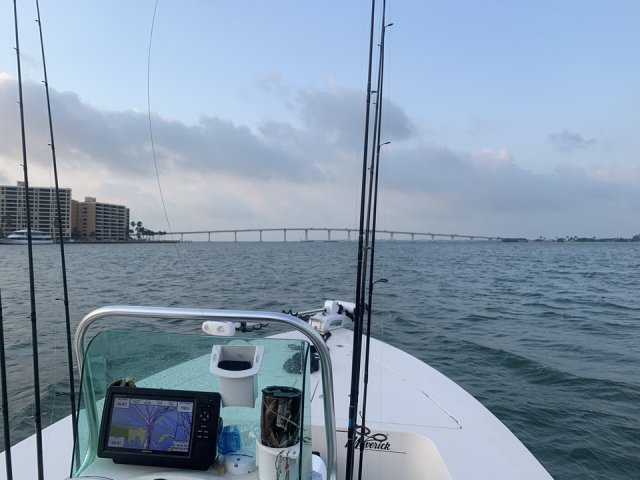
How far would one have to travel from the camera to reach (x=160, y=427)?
202 cm

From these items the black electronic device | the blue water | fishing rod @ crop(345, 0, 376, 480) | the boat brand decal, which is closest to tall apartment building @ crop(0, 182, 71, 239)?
the blue water

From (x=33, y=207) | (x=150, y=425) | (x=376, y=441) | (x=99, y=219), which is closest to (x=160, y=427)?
(x=150, y=425)

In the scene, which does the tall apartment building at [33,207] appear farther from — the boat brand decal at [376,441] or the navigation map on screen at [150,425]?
the boat brand decal at [376,441]

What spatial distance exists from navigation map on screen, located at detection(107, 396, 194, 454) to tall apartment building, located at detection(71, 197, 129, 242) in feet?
20.2

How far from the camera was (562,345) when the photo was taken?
33.2 ft

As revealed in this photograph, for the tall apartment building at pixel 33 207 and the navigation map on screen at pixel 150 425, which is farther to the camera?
the tall apartment building at pixel 33 207

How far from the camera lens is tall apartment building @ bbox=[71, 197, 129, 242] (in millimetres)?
7953

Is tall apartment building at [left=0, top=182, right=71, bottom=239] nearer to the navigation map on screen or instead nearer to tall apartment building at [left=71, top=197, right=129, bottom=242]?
the navigation map on screen

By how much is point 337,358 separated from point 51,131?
3.66 m

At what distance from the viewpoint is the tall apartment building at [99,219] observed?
313 inches

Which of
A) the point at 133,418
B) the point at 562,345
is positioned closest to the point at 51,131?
the point at 133,418

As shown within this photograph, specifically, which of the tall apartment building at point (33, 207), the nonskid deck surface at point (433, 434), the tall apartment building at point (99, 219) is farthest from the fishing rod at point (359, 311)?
the tall apartment building at point (99, 219)

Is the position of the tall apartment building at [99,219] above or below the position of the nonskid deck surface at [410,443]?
above

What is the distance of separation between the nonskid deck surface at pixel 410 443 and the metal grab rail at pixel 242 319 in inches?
14.9
